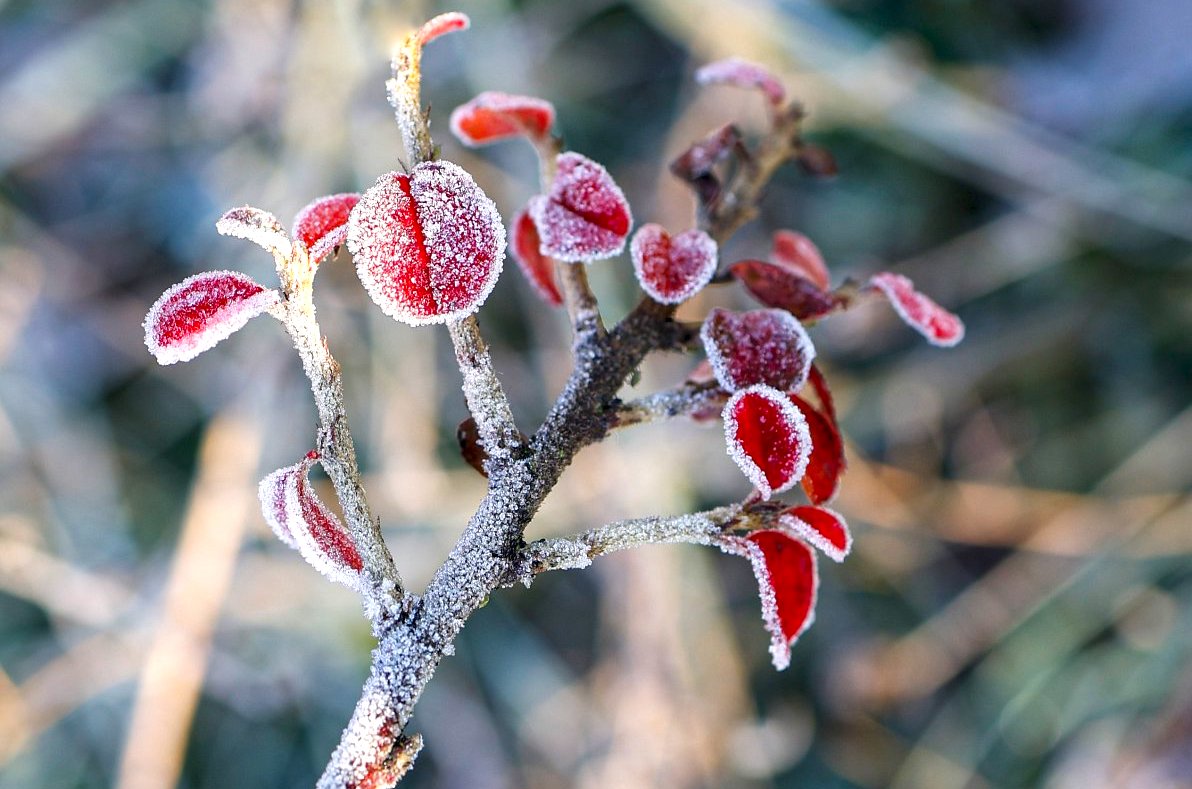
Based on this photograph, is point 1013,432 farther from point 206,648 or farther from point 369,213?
point 369,213

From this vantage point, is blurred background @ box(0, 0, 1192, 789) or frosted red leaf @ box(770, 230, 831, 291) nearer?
frosted red leaf @ box(770, 230, 831, 291)

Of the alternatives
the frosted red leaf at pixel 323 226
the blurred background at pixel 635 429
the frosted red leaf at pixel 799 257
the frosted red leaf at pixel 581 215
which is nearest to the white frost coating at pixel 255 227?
the frosted red leaf at pixel 323 226

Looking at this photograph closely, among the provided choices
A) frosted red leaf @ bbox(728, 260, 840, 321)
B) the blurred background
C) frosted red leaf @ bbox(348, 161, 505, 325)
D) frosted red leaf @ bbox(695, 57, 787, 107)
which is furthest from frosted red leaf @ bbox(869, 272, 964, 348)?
the blurred background

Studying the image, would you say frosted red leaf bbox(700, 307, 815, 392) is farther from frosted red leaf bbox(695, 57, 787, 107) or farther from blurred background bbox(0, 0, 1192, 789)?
blurred background bbox(0, 0, 1192, 789)

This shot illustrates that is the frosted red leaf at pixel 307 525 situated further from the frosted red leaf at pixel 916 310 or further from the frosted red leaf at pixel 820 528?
the frosted red leaf at pixel 916 310

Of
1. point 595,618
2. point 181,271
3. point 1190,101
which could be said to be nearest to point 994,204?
point 1190,101

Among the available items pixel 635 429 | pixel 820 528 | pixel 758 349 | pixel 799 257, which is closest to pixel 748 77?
pixel 799 257
